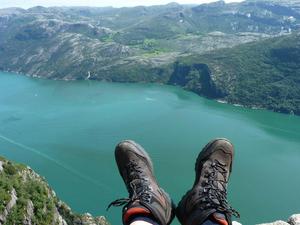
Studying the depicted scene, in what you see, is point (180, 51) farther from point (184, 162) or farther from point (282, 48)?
point (184, 162)

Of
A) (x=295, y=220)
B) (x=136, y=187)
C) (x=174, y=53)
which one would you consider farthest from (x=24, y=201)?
(x=174, y=53)

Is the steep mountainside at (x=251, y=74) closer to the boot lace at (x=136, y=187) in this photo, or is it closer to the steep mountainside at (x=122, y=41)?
the steep mountainside at (x=122, y=41)

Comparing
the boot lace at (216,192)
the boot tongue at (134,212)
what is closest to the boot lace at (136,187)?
the boot tongue at (134,212)

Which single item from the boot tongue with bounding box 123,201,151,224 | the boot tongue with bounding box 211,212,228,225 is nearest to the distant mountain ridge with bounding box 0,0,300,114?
the boot tongue with bounding box 211,212,228,225

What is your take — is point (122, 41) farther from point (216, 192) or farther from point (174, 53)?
point (216, 192)

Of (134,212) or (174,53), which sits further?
(174,53)

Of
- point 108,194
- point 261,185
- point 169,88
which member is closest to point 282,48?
point 169,88

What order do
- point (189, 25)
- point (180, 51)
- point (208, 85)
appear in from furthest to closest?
point (189, 25)
point (180, 51)
point (208, 85)
